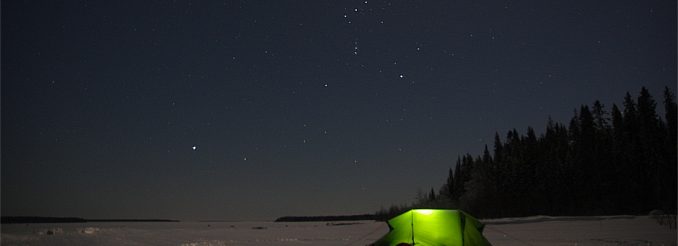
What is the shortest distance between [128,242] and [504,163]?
2180 inches

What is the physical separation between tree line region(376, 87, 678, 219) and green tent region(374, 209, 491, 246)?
132 ft

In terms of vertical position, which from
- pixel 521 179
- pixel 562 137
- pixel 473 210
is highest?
pixel 562 137

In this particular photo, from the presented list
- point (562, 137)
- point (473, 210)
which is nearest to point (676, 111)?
point (562, 137)

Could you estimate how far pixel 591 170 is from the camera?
174ft

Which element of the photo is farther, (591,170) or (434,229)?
(591,170)

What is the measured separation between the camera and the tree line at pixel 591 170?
161ft

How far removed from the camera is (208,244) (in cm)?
1742

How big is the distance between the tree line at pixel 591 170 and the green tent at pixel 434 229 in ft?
132

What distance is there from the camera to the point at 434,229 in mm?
11914

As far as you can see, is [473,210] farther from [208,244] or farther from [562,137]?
[208,244]

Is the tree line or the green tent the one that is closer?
the green tent

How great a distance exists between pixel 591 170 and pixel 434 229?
48.9m

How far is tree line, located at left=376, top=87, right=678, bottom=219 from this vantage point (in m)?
49.1

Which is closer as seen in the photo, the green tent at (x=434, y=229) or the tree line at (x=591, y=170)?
the green tent at (x=434, y=229)
